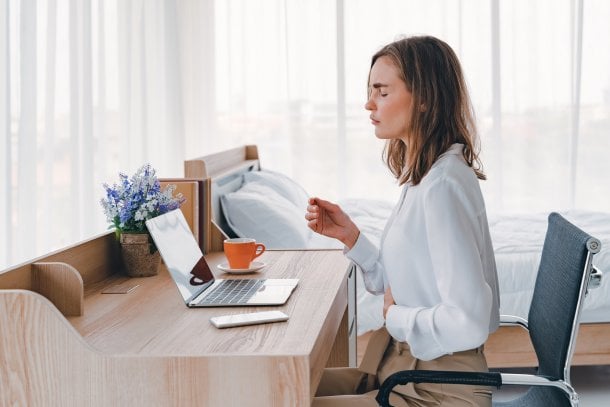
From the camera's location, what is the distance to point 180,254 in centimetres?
170

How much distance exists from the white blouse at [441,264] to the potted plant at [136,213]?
1.83 feet

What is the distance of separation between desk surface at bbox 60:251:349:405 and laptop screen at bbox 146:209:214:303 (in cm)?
4

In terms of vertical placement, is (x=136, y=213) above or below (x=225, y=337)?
Result: above

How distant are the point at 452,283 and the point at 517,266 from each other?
1.68 meters

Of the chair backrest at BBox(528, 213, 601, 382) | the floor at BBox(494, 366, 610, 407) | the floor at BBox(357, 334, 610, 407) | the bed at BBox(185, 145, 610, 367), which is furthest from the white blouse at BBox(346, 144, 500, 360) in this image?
the floor at BBox(494, 366, 610, 407)

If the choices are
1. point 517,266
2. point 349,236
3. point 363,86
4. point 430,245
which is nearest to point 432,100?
point 430,245

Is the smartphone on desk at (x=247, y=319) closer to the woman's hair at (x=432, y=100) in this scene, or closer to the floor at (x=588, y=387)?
the woman's hair at (x=432, y=100)

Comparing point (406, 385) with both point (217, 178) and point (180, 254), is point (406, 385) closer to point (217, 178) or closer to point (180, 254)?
point (180, 254)

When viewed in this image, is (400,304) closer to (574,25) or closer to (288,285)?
(288,285)

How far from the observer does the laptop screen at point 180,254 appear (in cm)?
161

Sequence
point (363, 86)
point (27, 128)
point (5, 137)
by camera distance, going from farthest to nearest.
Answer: point (363, 86), point (27, 128), point (5, 137)

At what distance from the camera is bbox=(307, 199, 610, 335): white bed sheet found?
2.83 metres

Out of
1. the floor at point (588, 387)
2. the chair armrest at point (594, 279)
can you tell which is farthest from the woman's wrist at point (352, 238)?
the floor at point (588, 387)

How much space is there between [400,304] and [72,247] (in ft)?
2.15
